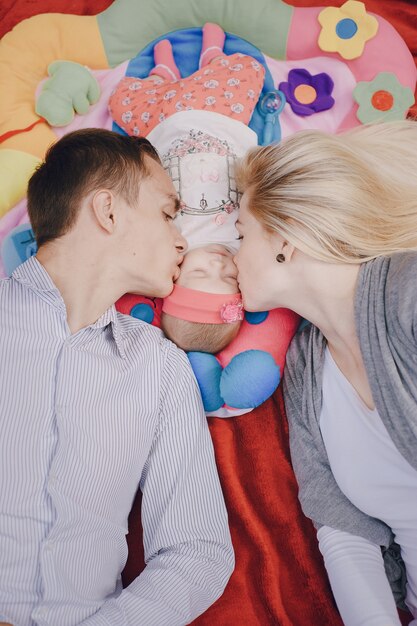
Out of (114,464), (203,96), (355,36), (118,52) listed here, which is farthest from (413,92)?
(114,464)

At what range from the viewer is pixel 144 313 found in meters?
1.98

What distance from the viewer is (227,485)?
6.03ft

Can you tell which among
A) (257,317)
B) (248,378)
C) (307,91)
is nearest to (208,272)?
(257,317)

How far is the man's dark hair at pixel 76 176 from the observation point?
5.59 feet

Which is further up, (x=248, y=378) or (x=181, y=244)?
(x=181, y=244)

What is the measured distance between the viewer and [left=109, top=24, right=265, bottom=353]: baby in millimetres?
1825

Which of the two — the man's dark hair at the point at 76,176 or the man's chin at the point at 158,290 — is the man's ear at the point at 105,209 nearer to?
the man's dark hair at the point at 76,176

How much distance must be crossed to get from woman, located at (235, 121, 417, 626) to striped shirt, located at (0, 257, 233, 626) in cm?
31

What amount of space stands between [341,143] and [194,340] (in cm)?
71

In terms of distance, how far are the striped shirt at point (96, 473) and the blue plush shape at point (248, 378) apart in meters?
0.10

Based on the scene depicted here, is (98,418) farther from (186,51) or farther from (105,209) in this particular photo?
(186,51)

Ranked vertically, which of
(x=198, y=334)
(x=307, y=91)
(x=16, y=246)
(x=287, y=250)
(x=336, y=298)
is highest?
(x=307, y=91)

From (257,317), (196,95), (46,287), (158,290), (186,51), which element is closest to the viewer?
(46,287)

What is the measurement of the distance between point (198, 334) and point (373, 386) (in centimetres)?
56
